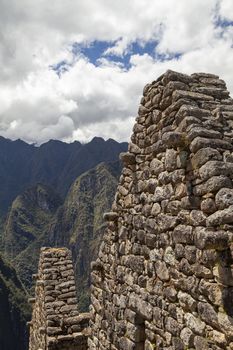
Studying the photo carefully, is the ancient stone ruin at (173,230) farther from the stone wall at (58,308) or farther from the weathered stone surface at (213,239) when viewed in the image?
the stone wall at (58,308)

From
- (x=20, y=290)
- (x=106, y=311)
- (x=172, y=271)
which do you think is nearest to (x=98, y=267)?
(x=106, y=311)

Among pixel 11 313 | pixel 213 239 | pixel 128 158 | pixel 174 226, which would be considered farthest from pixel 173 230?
pixel 11 313

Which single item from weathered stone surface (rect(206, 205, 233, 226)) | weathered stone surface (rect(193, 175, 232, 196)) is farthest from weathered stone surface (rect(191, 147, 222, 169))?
Result: weathered stone surface (rect(206, 205, 233, 226))

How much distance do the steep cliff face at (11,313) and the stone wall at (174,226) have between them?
122771mm

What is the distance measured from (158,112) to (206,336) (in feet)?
8.99

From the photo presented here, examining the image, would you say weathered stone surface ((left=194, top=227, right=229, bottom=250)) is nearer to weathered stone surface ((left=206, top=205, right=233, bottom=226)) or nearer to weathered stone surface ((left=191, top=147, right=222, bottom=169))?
weathered stone surface ((left=206, top=205, right=233, bottom=226))

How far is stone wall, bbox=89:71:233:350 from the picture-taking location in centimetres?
388

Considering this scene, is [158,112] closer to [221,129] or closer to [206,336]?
[221,129]

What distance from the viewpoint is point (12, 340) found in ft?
407

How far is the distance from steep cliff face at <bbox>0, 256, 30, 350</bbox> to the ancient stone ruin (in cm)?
12265

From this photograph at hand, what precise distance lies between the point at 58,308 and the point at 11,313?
126 metres

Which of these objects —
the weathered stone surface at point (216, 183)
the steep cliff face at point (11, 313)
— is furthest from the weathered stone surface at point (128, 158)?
the steep cliff face at point (11, 313)

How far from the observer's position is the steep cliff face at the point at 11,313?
120688 mm

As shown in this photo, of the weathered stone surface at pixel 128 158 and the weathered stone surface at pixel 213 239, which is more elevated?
the weathered stone surface at pixel 128 158
